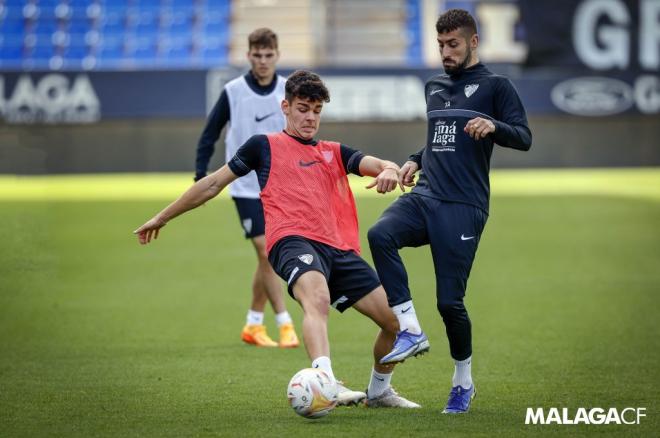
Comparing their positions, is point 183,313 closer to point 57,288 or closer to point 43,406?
point 57,288

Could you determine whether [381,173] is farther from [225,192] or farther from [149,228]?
[225,192]

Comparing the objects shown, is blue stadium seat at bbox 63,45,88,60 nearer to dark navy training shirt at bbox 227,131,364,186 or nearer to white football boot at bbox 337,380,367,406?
dark navy training shirt at bbox 227,131,364,186

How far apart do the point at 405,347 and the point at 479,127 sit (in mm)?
1275

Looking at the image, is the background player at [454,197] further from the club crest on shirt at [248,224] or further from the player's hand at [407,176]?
the club crest on shirt at [248,224]

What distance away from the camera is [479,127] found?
20.7ft

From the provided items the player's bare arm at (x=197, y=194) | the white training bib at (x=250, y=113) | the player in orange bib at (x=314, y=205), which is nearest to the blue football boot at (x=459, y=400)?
the player in orange bib at (x=314, y=205)

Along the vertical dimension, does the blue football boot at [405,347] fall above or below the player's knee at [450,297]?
below

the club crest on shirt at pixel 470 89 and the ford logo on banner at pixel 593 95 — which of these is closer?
the club crest on shirt at pixel 470 89

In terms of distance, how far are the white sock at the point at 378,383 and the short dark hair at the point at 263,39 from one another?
3.51m

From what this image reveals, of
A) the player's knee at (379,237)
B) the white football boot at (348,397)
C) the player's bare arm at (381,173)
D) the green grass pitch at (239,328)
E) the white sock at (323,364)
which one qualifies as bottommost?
the green grass pitch at (239,328)

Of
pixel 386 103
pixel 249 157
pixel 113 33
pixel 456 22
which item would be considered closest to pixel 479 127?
pixel 456 22

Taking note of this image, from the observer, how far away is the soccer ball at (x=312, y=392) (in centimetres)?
612

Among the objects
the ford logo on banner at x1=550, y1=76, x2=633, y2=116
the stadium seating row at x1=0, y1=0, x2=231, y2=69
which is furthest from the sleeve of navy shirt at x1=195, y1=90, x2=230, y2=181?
the stadium seating row at x1=0, y1=0, x2=231, y2=69

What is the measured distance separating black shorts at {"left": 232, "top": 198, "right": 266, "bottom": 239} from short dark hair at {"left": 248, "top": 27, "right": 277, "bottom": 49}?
127cm
